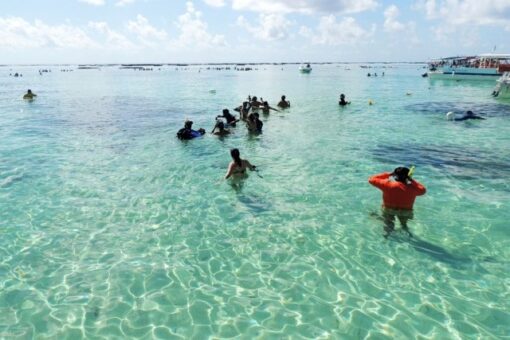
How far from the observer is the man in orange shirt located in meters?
8.66

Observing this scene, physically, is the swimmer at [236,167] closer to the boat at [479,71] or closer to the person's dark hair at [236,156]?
the person's dark hair at [236,156]

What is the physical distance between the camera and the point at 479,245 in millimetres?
8258

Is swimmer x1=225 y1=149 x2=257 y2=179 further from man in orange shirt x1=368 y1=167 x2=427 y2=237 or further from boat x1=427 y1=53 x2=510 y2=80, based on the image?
boat x1=427 y1=53 x2=510 y2=80

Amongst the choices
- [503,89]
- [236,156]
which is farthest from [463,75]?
[236,156]

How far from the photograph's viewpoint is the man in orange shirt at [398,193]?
866cm

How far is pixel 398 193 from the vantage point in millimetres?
8836

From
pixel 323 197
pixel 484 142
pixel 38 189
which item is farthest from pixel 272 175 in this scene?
pixel 484 142

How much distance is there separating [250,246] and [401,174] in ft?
12.3

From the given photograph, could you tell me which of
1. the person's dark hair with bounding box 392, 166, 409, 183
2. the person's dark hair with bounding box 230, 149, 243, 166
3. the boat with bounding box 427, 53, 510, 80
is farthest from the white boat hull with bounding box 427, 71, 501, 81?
the person's dark hair with bounding box 392, 166, 409, 183

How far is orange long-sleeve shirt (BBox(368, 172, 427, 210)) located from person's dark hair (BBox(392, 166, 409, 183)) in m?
0.10

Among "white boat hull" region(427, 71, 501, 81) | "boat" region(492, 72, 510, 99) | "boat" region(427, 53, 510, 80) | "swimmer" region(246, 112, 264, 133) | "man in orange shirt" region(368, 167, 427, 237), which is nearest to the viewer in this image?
"man in orange shirt" region(368, 167, 427, 237)

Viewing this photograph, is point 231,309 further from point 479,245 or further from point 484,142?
point 484,142

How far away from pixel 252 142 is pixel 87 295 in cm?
1256

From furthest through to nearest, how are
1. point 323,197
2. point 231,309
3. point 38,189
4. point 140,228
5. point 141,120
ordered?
point 141,120
point 38,189
point 323,197
point 140,228
point 231,309
